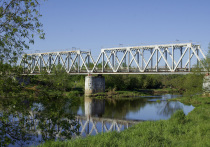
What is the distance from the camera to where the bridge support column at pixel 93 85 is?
57281mm

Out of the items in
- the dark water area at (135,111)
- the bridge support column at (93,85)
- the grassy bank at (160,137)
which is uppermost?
the bridge support column at (93,85)

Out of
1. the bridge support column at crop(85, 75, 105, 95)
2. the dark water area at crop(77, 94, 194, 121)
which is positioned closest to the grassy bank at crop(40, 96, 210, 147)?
the dark water area at crop(77, 94, 194, 121)

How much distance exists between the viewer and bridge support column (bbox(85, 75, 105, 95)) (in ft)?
188

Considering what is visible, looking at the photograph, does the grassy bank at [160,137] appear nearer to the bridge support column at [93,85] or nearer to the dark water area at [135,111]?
the dark water area at [135,111]

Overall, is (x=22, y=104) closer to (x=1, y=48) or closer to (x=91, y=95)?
(x=1, y=48)

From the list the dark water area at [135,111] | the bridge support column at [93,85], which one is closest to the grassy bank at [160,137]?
the dark water area at [135,111]

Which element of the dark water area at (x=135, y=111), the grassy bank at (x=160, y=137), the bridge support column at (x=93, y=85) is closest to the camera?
the grassy bank at (x=160, y=137)

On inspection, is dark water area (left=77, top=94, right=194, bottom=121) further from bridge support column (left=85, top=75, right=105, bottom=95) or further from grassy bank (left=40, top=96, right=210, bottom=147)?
bridge support column (left=85, top=75, right=105, bottom=95)

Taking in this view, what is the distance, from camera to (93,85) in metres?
57.8

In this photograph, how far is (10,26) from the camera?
8.79 m

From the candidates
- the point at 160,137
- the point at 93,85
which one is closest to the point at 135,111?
the point at 160,137

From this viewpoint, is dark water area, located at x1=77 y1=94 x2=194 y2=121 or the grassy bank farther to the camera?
dark water area, located at x1=77 y1=94 x2=194 y2=121

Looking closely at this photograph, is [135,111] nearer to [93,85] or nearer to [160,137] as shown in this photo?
[160,137]

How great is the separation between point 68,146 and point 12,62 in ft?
13.8
